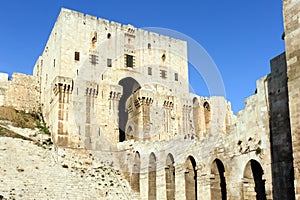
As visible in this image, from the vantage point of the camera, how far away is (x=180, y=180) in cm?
2366

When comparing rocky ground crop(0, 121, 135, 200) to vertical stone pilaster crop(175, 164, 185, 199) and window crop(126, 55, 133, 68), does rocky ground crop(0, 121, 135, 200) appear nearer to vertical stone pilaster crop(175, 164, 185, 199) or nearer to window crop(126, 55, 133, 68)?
vertical stone pilaster crop(175, 164, 185, 199)

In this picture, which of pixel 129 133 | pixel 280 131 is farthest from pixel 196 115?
pixel 280 131

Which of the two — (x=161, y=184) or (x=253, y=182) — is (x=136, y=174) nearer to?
(x=161, y=184)

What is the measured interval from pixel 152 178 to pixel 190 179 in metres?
5.09

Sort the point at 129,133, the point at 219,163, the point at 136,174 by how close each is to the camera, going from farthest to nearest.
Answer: the point at 129,133 < the point at 136,174 < the point at 219,163

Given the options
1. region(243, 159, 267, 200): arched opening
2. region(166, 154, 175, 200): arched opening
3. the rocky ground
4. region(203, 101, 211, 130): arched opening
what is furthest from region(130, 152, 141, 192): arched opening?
region(203, 101, 211, 130): arched opening

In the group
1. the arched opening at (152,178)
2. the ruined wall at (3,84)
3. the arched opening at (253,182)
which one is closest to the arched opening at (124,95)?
the arched opening at (152,178)

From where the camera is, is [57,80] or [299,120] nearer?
[299,120]

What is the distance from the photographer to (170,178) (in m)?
25.7

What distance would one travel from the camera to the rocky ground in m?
23.6

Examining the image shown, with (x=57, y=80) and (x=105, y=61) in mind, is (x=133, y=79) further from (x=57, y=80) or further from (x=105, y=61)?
(x=57, y=80)

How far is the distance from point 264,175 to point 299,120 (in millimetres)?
5638

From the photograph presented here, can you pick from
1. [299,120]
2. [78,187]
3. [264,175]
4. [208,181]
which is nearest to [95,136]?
[78,187]

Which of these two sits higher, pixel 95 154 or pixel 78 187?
pixel 95 154
